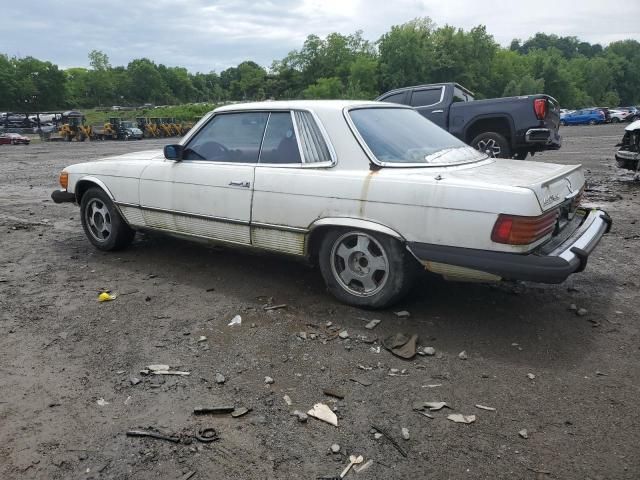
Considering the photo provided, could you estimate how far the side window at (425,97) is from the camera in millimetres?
10477

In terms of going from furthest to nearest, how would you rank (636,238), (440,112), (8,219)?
(440,112) < (8,219) < (636,238)

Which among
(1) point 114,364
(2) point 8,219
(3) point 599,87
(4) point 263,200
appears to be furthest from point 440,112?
(3) point 599,87

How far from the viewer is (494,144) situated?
959 cm

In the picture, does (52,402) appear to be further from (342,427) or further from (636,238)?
(636,238)

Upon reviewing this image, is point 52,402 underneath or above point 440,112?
underneath

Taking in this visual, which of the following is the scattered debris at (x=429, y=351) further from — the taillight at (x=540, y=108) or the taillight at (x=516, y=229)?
the taillight at (x=540, y=108)

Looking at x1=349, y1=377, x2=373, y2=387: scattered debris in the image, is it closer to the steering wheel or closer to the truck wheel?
the steering wheel

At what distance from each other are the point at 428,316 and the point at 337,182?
48.0 inches

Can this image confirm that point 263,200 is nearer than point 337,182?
No

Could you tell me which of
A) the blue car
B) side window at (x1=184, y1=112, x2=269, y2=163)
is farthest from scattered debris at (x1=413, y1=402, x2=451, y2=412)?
the blue car

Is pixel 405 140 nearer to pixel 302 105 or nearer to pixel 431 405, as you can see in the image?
pixel 302 105

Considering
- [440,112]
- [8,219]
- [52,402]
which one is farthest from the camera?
[440,112]

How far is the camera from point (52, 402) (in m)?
2.82

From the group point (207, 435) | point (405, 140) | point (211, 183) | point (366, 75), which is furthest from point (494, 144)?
point (366, 75)
